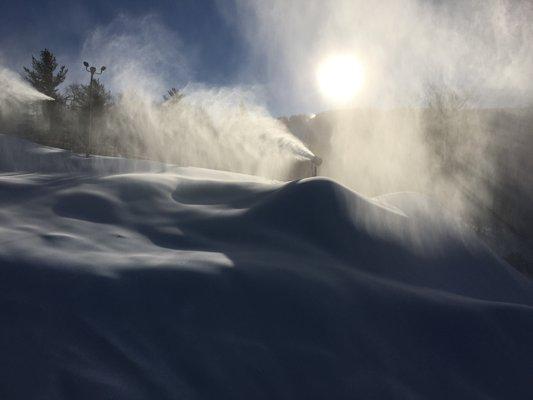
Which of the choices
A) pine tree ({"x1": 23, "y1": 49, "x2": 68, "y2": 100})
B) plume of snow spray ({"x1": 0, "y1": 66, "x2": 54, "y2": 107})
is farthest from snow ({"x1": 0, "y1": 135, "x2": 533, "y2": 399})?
pine tree ({"x1": 23, "y1": 49, "x2": 68, "y2": 100})

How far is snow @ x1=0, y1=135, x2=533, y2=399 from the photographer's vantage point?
2080 millimetres

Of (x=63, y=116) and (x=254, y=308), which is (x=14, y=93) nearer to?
(x=63, y=116)

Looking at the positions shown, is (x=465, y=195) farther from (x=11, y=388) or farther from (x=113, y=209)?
(x=11, y=388)

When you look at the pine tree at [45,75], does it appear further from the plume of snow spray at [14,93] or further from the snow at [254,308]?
the snow at [254,308]

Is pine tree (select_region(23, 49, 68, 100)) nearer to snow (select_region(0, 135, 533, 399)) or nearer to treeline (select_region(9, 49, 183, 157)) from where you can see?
treeline (select_region(9, 49, 183, 157))

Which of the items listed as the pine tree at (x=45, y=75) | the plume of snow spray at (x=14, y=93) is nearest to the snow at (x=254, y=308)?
Answer: the plume of snow spray at (x=14, y=93)

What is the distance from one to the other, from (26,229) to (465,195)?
80.7 ft

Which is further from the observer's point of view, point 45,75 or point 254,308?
point 45,75

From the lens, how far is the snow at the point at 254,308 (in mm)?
2080

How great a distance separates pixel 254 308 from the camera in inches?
105

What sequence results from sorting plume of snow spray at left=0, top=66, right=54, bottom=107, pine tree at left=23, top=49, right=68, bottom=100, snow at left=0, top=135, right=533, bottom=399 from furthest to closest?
pine tree at left=23, top=49, right=68, bottom=100 → plume of snow spray at left=0, top=66, right=54, bottom=107 → snow at left=0, top=135, right=533, bottom=399

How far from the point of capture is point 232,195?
5.68m

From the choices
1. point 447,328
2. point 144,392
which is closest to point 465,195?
point 447,328

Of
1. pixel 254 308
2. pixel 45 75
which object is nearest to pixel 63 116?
pixel 45 75
